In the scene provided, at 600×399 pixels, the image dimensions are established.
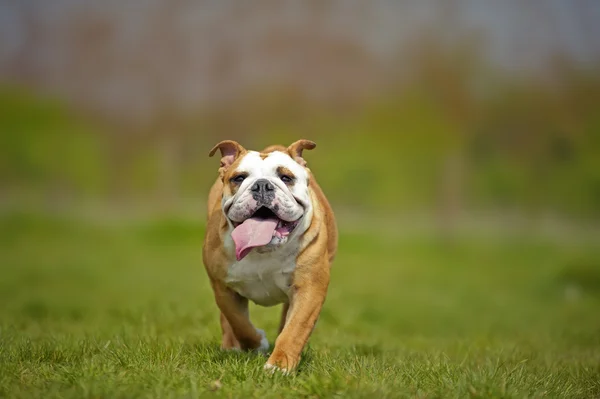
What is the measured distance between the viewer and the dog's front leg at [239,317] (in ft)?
16.7

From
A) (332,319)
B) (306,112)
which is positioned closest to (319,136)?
(306,112)

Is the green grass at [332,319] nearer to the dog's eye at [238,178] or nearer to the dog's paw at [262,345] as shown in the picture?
the dog's paw at [262,345]

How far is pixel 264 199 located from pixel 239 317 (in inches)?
43.2

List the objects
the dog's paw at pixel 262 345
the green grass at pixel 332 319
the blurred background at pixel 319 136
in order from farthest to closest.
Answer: the blurred background at pixel 319 136, the dog's paw at pixel 262 345, the green grass at pixel 332 319

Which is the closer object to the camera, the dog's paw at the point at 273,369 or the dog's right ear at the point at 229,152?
the dog's paw at the point at 273,369

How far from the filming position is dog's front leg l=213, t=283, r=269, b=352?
5.09 m

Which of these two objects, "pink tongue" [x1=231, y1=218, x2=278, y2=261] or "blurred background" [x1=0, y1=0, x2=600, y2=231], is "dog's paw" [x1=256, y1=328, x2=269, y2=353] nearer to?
"pink tongue" [x1=231, y1=218, x2=278, y2=261]

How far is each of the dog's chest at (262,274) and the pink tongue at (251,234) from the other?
271 millimetres

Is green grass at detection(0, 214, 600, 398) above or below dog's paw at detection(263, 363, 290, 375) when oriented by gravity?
below

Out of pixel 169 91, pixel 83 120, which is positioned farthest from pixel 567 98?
pixel 83 120

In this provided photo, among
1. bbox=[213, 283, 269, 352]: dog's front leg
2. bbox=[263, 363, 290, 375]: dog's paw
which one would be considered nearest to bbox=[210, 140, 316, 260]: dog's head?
bbox=[213, 283, 269, 352]: dog's front leg

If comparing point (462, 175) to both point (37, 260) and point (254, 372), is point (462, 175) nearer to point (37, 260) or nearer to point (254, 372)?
point (37, 260)

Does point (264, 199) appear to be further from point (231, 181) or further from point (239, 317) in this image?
point (239, 317)

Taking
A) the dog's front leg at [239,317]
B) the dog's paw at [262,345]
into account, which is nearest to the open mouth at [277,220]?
the dog's front leg at [239,317]
